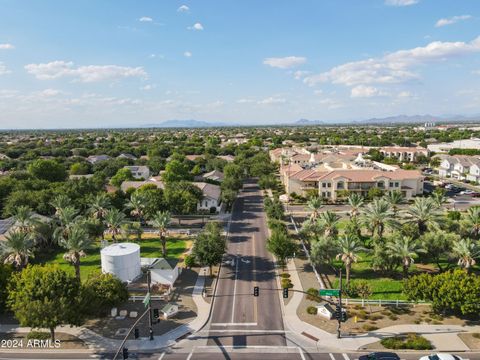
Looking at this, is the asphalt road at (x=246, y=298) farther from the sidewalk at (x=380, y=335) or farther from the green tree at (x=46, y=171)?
the green tree at (x=46, y=171)

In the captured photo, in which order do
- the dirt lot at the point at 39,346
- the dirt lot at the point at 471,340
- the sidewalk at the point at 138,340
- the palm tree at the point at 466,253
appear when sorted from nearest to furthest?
1. the dirt lot at the point at 471,340
2. the sidewalk at the point at 138,340
3. the dirt lot at the point at 39,346
4. the palm tree at the point at 466,253

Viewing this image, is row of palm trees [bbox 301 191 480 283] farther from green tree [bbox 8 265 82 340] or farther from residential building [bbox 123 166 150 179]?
residential building [bbox 123 166 150 179]

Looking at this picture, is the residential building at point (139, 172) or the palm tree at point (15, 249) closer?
the palm tree at point (15, 249)

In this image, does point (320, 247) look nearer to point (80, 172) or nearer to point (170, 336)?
point (170, 336)

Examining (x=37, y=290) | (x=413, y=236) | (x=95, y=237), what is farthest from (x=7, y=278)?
(x=413, y=236)

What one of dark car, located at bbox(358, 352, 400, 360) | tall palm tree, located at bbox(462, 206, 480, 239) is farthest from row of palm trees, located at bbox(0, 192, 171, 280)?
tall palm tree, located at bbox(462, 206, 480, 239)

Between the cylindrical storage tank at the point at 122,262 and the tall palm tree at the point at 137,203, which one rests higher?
the tall palm tree at the point at 137,203

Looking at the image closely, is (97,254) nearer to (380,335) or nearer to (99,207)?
(99,207)

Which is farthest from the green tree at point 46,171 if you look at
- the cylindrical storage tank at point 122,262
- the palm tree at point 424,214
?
the palm tree at point 424,214
